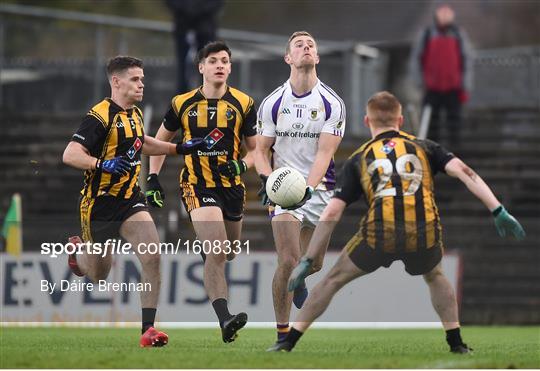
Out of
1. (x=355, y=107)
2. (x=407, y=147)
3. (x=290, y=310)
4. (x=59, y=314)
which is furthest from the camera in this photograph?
(x=355, y=107)

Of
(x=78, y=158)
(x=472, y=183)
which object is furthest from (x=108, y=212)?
(x=472, y=183)

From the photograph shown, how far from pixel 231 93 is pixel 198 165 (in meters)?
0.66

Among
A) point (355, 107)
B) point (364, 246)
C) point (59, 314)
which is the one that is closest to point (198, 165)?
point (364, 246)

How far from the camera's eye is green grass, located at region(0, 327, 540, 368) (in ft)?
36.7

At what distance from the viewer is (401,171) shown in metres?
11.5

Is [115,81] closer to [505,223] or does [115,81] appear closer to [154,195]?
[154,195]

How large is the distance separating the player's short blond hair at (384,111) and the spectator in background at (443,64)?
1009 cm

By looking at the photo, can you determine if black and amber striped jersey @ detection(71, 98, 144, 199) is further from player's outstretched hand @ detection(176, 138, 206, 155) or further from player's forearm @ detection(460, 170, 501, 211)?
player's forearm @ detection(460, 170, 501, 211)

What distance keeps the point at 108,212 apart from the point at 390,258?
2.66 m

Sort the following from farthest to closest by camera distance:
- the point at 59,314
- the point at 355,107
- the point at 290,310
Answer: the point at 355,107 < the point at 59,314 < the point at 290,310

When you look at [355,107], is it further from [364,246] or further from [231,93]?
[364,246]

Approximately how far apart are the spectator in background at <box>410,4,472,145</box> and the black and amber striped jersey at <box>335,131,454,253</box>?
10.2 m

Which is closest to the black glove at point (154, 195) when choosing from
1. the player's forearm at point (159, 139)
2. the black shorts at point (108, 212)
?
the player's forearm at point (159, 139)

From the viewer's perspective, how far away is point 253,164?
45.0ft
